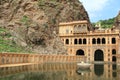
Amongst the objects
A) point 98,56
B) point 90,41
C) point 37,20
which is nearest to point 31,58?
point 37,20

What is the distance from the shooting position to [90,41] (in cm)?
10569

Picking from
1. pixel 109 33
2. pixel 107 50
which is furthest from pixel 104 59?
pixel 109 33

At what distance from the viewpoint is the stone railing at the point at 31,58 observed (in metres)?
66.5

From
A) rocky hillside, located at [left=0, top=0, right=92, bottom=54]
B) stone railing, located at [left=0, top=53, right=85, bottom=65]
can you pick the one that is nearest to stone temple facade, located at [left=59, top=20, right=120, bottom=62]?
rocky hillside, located at [left=0, top=0, right=92, bottom=54]

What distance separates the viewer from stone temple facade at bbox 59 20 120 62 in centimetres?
10194

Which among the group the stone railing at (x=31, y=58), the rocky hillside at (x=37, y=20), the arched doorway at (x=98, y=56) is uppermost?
the rocky hillside at (x=37, y=20)

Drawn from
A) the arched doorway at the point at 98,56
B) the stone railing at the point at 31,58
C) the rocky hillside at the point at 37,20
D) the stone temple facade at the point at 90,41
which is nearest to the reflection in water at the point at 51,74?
the stone railing at the point at 31,58

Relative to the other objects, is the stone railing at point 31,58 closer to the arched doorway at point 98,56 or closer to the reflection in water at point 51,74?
the arched doorway at point 98,56

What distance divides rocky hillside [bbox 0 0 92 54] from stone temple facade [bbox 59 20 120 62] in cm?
467

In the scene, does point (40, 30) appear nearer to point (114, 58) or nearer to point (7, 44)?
point (7, 44)

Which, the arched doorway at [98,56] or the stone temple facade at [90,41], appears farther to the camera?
the arched doorway at [98,56]

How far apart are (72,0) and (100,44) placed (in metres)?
35.8

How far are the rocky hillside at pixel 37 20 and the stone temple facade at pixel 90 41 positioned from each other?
4.67 meters

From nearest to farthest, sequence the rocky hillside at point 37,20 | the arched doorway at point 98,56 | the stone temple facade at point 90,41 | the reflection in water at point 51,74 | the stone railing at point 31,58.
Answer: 1. the reflection in water at point 51,74
2. the stone railing at point 31,58
3. the rocky hillside at point 37,20
4. the stone temple facade at point 90,41
5. the arched doorway at point 98,56
